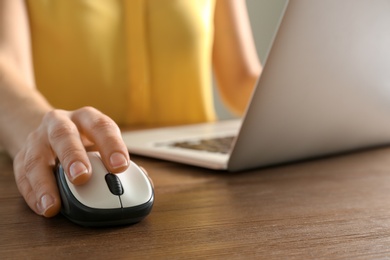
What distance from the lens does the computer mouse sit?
476mm

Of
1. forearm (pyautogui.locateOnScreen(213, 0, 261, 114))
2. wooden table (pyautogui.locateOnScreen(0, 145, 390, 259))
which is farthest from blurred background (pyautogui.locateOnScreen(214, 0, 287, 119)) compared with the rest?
wooden table (pyautogui.locateOnScreen(0, 145, 390, 259))

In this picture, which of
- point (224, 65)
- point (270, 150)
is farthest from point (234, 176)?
point (224, 65)

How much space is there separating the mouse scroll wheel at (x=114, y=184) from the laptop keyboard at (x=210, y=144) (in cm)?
28

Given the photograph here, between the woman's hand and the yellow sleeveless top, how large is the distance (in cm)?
87

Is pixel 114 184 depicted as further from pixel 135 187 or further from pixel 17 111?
pixel 17 111

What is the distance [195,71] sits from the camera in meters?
1.63

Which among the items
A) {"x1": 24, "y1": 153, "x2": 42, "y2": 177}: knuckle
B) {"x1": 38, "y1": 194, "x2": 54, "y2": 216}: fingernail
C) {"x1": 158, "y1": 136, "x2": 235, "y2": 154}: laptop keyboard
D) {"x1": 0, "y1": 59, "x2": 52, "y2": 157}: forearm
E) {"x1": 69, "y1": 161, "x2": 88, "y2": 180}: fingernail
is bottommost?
{"x1": 158, "y1": 136, "x2": 235, "y2": 154}: laptop keyboard

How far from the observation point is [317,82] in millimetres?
652

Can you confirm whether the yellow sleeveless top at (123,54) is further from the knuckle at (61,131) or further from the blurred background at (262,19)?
the blurred background at (262,19)

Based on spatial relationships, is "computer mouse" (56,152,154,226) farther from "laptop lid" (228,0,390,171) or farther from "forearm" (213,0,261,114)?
"forearm" (213,0,261,114)

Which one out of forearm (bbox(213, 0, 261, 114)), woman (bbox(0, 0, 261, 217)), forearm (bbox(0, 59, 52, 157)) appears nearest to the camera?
forearm (bbox(0, 59, 52, 157))

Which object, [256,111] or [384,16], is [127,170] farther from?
[384,16]

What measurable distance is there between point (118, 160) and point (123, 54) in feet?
3.38

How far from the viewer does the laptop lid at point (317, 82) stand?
597 mm
